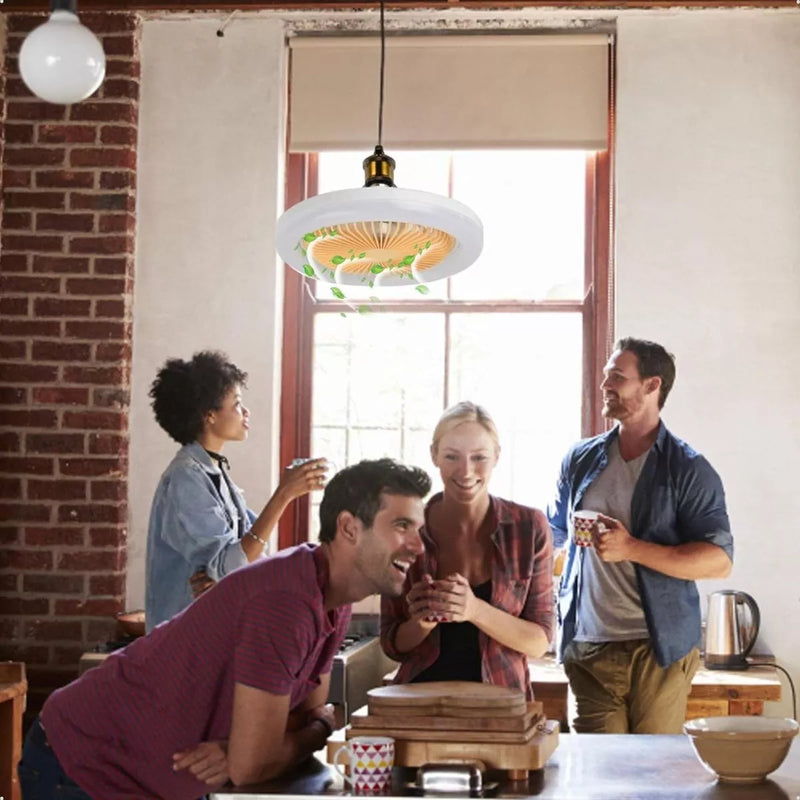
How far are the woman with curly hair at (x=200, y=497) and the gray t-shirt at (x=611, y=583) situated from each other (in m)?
0.74

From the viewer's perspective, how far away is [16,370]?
14.3 feet

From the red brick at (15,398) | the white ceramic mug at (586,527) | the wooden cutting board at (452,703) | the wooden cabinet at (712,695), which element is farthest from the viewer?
the red brick at (15,398)

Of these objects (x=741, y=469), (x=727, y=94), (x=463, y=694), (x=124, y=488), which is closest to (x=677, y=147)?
(x=727, y=94)

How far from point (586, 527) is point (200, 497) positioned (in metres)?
0.97

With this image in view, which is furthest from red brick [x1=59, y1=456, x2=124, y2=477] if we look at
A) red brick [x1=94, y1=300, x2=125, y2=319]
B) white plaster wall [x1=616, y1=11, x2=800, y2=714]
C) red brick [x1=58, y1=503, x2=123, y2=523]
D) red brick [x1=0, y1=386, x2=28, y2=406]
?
white plaster wall [x1=616, y1=11, x2=800, y2=714]

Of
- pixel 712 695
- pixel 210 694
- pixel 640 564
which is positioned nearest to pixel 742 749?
pixel 210 694

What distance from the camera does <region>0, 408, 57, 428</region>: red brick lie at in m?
4.33

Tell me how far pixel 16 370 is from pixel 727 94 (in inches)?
103

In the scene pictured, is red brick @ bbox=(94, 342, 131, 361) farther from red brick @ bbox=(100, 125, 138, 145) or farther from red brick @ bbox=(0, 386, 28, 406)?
red brick @ bbox=(100, 125, 138, 145)

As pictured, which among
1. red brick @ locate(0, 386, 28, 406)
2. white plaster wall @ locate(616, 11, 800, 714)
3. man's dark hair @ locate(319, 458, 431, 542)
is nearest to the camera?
man's dark hair @ locate(319, 458, 431, 542)

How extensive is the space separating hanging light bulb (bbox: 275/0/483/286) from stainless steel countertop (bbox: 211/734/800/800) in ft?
3.37

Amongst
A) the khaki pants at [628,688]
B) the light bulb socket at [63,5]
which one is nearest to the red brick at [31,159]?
the light bulb socket at [63,5]

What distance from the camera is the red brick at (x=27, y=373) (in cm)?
434

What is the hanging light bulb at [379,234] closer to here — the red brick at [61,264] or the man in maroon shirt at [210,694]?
the man in maroon shirt at [210,694]
